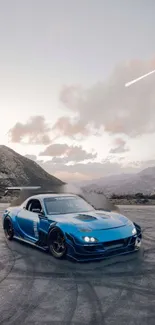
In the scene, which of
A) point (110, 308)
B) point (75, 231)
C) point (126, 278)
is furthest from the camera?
point (75, 231)

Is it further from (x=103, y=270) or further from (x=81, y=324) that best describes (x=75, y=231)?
(x=81, y=324)

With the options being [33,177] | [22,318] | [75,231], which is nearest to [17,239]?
[75,231]

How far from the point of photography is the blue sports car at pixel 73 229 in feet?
21.2

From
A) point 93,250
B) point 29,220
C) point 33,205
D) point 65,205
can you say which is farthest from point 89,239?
point 33,205

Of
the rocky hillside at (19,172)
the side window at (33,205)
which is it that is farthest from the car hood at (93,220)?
the rocky hillside at (19,172)

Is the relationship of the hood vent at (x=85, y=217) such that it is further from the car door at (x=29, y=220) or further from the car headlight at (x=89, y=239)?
the car door at (x=29, y=220)

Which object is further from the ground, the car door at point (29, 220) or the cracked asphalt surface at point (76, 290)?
the car door at point (29, 220)

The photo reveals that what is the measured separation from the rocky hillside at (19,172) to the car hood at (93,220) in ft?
150

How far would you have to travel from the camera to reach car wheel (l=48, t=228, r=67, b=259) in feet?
22.3

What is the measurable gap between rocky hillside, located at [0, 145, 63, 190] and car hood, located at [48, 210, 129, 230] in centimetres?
4571

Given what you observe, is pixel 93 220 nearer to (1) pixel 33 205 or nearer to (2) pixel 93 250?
(2) pixel 93 250

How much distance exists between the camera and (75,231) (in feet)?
21.7

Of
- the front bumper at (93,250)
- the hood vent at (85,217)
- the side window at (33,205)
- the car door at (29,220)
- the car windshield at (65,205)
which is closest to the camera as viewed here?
the front bumper at (93,250)

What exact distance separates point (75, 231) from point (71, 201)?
1864mm
